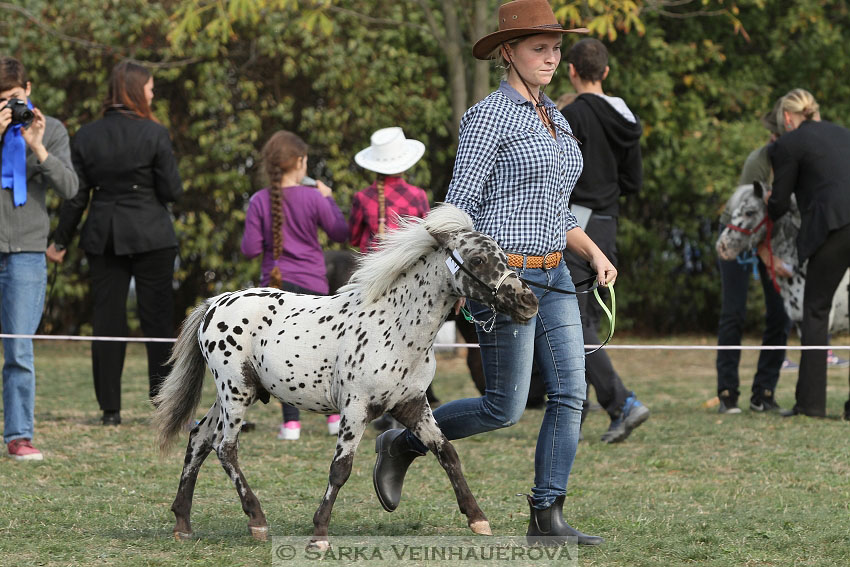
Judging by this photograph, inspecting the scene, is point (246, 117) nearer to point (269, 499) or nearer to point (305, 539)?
point (269, 499)

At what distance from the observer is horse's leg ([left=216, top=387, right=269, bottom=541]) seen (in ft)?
16.4

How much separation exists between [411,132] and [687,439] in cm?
729

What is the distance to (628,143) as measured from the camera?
7.96 meters

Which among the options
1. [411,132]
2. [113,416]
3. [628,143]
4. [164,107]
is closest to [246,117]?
[164,107]

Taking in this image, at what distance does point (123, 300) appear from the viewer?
8.52 metres

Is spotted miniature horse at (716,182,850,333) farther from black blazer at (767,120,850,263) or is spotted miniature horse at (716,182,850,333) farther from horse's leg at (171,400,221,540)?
horse's leg at (171,400,221,540)

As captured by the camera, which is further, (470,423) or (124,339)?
(124,339)

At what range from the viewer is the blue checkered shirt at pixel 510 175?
15.5 ft

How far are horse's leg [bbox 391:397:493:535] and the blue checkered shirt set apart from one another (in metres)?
0.80

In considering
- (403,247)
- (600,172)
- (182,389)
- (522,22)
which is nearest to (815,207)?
(600,172)

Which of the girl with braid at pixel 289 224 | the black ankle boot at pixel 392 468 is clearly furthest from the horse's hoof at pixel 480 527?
the girl with braid at pixel 289 224

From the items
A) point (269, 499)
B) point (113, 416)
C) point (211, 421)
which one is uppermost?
point (211, 421)

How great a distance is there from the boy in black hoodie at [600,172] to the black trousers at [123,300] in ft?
9.48

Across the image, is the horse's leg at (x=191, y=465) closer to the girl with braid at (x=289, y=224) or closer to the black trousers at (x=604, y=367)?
the girl with braid at (x=289, y=224)
